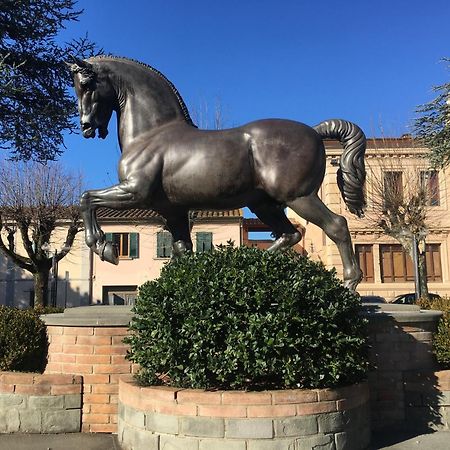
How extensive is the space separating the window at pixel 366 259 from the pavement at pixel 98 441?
24874 millimetres

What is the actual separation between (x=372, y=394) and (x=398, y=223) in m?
17.4

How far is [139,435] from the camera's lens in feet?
12.6

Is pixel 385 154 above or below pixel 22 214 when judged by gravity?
above

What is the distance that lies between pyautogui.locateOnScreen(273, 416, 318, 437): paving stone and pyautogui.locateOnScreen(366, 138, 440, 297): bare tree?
56.0 ft

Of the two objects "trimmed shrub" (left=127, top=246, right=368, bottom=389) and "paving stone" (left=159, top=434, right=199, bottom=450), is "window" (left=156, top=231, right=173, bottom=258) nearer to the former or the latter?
"trimmed shrub" (left=127, top=246, right=368, bottom=389)

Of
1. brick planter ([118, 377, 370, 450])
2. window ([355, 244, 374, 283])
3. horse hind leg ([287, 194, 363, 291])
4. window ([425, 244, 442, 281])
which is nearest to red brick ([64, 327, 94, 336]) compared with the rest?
brick planter ([118, 377, 370, 450])

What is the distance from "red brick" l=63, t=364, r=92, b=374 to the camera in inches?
181

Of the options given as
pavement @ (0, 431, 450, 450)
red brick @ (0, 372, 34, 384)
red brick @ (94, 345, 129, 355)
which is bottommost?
pavement @ (0, 431, 450, 450)

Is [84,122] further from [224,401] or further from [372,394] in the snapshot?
[372,394]

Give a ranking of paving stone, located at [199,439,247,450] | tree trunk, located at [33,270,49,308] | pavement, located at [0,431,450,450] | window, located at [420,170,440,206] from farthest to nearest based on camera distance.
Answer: window, located at [420,170,440,206] → tree trunk, located at [33,270,49,308] → pavement, located at [0,431,450,450] → paving stone, located at [199,439,247,450]

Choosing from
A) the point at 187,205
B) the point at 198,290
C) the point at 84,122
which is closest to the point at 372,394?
the point at 198,290

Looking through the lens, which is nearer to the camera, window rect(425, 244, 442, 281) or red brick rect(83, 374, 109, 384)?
red brick rect(83, 374, 109, 384)

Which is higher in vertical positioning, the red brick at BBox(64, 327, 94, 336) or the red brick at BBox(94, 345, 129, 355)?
the red brick at BBox(64, 327, 94, 336)

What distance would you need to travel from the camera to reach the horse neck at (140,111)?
521 centimetres
